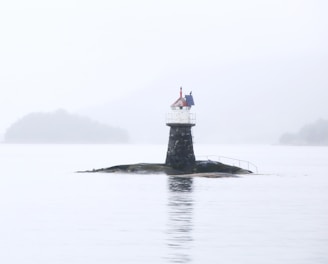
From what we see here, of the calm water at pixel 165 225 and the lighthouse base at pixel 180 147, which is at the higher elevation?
the lighthouse base at pixel 180 147

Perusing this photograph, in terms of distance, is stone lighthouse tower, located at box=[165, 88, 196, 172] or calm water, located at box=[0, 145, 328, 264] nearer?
calm water, located at box=[0, 145, 328, 264]

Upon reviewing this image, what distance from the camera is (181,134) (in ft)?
252

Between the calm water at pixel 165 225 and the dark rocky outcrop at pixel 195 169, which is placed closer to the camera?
the calm water at pixel 165 225

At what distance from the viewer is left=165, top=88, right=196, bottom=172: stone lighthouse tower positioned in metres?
76.9

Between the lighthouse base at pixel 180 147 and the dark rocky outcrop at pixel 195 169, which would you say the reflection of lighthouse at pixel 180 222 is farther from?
the lighthouse base at pixel 180 147

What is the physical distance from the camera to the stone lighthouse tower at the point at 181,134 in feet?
252

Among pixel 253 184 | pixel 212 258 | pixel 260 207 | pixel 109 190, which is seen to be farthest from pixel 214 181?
pixel 212 258

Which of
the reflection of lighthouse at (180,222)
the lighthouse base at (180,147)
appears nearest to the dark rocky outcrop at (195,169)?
the lighthouse base at (180,147)

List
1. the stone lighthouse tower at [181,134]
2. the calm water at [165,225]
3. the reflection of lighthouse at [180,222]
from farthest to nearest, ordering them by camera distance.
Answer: the stone lighthouse tower at [181,134] → the reflection of lighthouse at [180,222] → the calm water at [165,225]

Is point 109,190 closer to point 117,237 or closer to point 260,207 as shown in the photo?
point 260,207

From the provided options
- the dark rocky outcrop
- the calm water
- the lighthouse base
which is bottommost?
the calm water

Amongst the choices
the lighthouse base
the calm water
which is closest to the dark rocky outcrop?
the lighthouse base

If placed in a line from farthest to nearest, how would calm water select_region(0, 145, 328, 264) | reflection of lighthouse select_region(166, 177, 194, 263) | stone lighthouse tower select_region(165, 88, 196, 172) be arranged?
stone lighthouse tower select_region(165, 88, 196, 172) < reflection of lighthouse select_region(166, 177, 194, 263) < calm water select_region(0, 145, 328, 264)

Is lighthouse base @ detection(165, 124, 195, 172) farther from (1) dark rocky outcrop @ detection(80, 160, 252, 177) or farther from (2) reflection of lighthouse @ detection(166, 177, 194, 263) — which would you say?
(2) reflection of lighthouse @ detection(166, 177, 194, 263)
